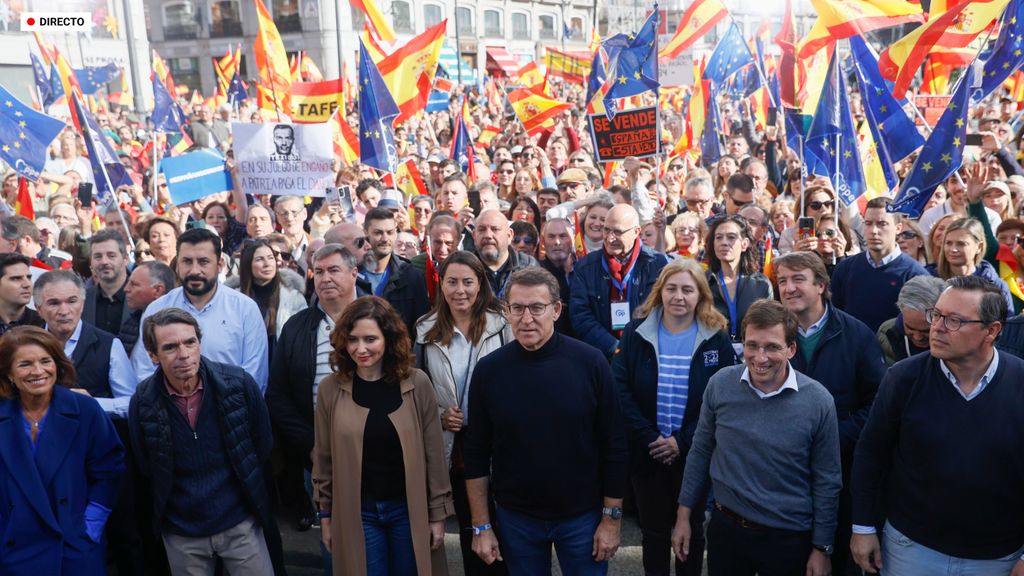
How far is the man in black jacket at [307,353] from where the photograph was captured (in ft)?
14.3

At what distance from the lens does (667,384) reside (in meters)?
4.12

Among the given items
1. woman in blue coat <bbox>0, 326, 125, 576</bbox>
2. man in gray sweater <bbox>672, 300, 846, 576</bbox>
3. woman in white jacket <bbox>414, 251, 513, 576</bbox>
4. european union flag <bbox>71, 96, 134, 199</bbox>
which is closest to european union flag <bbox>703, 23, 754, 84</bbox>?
european union flag <bbox>71, 96, 134, 199</bbox>

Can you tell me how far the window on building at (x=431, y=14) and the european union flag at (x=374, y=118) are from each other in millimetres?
42544

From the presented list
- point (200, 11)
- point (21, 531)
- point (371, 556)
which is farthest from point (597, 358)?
point (200, 11)

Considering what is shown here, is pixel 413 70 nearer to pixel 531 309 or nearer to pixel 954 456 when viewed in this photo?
pixel 531 309

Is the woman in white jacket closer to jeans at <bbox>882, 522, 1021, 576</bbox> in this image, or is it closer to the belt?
the belt

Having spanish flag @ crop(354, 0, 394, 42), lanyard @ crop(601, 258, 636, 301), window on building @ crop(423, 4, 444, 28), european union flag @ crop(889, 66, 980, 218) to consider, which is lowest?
lanyard @ crop(601, 258, 636, 301)

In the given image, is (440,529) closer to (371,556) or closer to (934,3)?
(371,556)

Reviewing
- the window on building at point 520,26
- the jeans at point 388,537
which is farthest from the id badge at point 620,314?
the window on building at point 520,26

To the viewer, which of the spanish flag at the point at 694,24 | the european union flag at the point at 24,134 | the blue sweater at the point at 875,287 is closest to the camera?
the blue sweater at the point at 875,287

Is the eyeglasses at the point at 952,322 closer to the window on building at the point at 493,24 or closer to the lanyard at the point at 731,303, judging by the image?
the lanyard at the point at 731,303

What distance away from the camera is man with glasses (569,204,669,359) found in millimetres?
5113

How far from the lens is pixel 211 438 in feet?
12.4

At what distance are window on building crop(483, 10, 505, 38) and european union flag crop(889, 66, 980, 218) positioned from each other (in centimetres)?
4964
